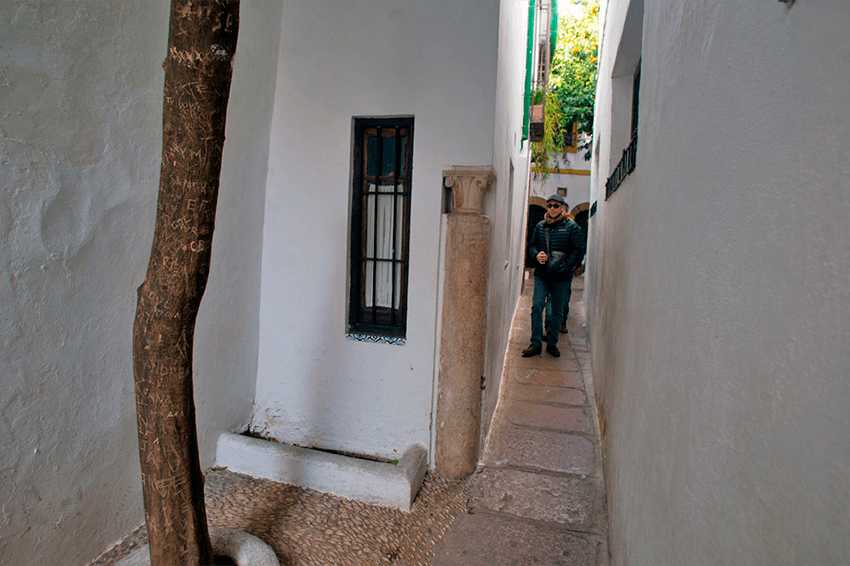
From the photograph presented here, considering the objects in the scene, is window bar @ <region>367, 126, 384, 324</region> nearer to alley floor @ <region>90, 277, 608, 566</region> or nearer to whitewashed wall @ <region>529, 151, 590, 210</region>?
alley floor @ <region>90, 277, 608, 566</region>

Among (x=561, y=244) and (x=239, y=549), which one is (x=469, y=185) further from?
(x=561, y=244)

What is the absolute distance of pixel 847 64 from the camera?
54 cm

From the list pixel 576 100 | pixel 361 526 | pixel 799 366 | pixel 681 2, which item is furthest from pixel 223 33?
pixel 576 100

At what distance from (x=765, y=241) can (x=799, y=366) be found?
0.21 metres

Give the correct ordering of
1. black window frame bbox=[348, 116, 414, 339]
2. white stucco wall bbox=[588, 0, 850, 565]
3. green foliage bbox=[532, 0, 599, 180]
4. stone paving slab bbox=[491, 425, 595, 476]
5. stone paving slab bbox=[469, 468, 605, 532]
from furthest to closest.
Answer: green foliage bbox=[532, 0, 599, 180] < stone paving slab bbox=[491, 425, 595, 476] < black window frame bbox=[348, 116, 414, 339] < stone paving slab bbox=[469, 468, 605, 532] < white stucco wall bbox=[588, 0, 850, 565]

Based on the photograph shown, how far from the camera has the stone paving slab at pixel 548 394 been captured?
4.74 m

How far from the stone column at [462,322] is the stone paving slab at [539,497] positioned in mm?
199

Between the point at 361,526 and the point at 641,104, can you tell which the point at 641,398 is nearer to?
the point at 641,104

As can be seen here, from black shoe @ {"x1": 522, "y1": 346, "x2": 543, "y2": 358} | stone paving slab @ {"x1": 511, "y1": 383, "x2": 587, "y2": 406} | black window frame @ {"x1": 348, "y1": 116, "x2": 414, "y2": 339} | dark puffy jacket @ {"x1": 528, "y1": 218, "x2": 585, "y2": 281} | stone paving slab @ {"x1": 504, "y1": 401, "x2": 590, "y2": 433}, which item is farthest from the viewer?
black shoe @ {"x1": 522, "y1": 346, "x2": 543, "y2": 358}

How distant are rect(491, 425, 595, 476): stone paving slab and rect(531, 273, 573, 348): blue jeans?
7.05ft

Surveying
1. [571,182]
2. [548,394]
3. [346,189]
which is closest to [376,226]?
[346,189]

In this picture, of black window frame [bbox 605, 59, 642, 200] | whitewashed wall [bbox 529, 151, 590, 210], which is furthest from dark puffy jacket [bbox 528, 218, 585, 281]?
whitewashed wall [bbox 529, 151, 590, 210]

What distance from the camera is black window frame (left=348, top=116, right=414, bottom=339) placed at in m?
3.38

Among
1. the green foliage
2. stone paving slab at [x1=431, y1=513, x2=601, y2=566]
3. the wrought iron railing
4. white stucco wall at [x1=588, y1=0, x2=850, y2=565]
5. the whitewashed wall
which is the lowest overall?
stone paving slab at [x1=431, y1=513, x2=601, y2=566]
